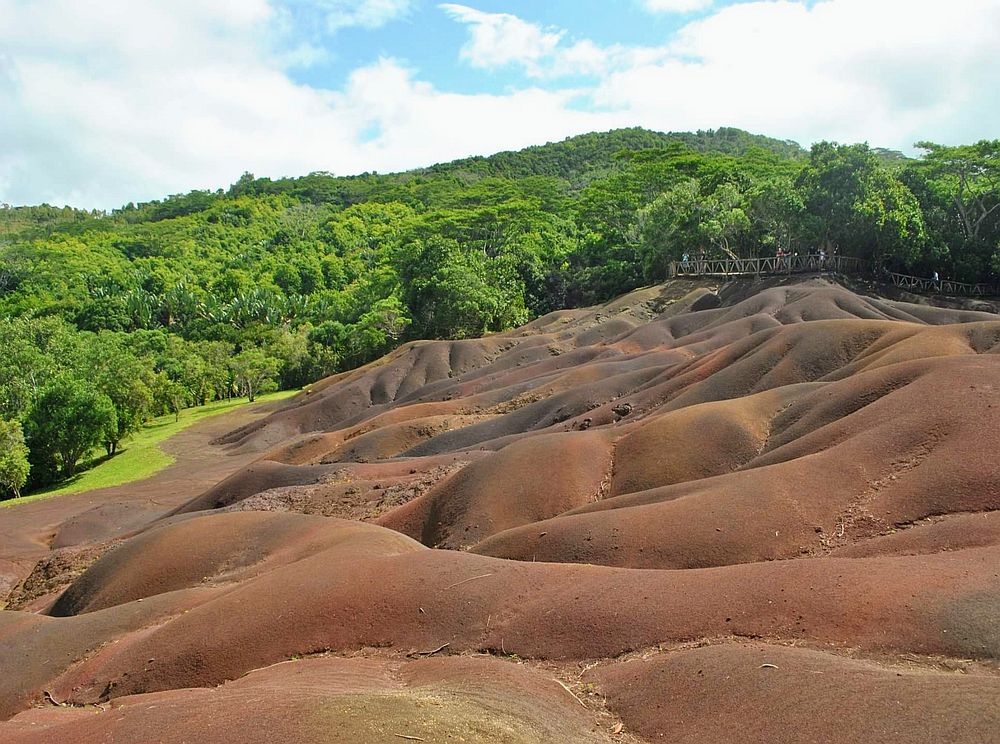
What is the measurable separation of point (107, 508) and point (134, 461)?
18.4 m

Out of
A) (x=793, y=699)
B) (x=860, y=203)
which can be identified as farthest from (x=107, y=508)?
(x=860, y=203)

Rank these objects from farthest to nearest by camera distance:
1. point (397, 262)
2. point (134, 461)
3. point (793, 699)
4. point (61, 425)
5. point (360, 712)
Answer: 1. point (397, 262)
2. point (134, 461)
3. point (61, 425)
4. point (793, 699)
5. point (360, 712)

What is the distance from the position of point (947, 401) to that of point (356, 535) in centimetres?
1383

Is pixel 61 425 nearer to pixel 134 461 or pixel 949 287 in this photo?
pixel 134 461

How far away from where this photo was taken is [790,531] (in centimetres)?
1633

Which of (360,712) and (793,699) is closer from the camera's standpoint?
(360,712)

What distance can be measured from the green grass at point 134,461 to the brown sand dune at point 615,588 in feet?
65.8

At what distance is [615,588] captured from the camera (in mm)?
13062

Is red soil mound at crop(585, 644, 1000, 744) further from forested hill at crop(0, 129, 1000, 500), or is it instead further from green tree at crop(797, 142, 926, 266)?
forested hill at crop(0, 129, 1000, 500)

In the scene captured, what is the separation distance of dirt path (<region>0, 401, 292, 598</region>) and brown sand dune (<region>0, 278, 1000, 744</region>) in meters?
3.09

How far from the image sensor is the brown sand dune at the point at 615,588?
927 centimetres

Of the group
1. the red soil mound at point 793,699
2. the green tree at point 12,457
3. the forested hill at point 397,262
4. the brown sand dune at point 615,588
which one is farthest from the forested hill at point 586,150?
the red soil mound at point 793,699

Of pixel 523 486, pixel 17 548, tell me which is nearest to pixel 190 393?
pixel 17 548

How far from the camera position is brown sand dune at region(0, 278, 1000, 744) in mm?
9273
